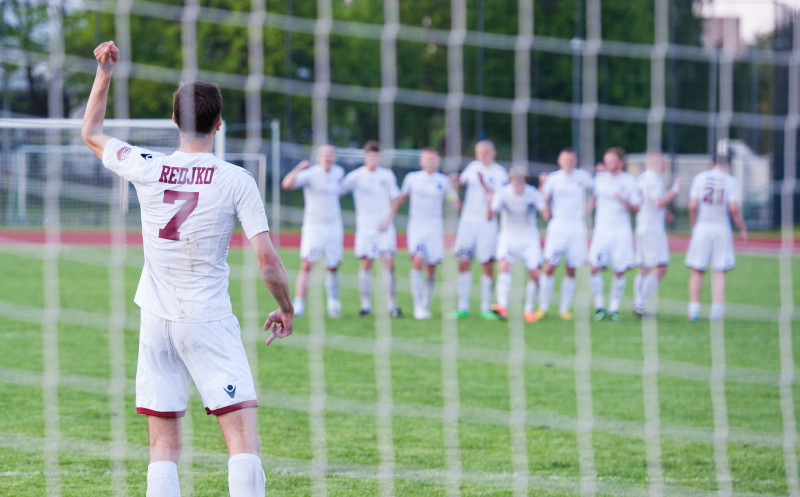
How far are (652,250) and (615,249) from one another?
1.35ft

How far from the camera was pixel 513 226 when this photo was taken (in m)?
10.7

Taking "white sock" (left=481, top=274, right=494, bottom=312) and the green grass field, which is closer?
the green grass field

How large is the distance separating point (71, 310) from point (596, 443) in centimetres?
747

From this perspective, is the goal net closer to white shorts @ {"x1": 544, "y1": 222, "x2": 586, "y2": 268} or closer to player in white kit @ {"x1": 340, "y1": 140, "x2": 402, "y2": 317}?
player in white kit @ {"x1": 340, "y1": 140, "x2": 402, "y2": 317}

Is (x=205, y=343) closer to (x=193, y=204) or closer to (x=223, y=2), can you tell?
(x=193, y=204)

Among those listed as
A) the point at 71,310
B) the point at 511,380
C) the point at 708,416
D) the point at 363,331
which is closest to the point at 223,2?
the point at 71,310

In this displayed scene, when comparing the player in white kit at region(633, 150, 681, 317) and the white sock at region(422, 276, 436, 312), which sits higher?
the player in white kit at region(633, 150, 681, 317)

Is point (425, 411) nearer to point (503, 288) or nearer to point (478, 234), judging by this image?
point (503, 288)

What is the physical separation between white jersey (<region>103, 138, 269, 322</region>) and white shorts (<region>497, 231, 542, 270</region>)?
7548 millimetres

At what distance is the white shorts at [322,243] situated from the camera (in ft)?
34.4

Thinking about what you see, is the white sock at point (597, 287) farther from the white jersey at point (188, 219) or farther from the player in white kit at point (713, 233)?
the white jersey at point (188, 219)

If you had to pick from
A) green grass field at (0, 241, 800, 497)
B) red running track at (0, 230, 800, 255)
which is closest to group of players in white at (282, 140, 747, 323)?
green grass field at (0, 241, 800, 497)

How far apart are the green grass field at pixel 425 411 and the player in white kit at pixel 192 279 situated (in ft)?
3.86

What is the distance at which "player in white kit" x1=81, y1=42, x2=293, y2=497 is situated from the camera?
3.28 metres
